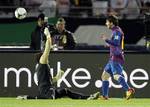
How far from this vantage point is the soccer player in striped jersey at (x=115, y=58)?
18.7m

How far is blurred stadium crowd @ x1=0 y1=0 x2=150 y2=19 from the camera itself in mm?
25250

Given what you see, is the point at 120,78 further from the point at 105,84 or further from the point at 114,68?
the point at 105,84

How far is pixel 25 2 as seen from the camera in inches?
1006

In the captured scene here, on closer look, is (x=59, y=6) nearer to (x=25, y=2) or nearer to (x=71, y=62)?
(x=25, y=2)

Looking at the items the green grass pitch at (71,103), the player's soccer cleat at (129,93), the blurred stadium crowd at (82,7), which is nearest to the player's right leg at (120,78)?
the player's soccer cleat at (129,93)

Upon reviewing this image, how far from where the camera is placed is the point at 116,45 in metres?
18.7

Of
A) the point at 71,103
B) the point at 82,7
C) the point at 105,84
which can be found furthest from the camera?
the point at 82,7

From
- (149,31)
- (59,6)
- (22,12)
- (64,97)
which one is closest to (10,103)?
(64,97)

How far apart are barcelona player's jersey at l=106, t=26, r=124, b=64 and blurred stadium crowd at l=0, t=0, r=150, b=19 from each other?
A: 6.50m

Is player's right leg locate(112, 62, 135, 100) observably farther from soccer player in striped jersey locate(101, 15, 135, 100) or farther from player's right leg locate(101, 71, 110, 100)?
player's right leg locate(101, 71, 110, 100)

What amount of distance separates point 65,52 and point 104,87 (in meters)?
1.55

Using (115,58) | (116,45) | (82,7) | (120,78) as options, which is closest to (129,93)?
(120,78)

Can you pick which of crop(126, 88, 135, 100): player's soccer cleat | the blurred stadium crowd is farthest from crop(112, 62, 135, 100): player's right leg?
the blurred stadium crowd

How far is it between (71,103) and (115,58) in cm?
186
